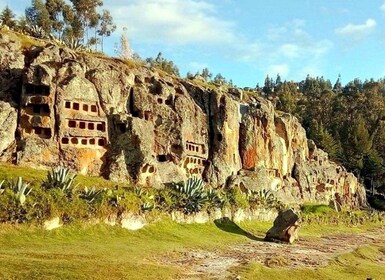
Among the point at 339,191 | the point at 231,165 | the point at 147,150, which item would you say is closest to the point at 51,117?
the point at 147,150

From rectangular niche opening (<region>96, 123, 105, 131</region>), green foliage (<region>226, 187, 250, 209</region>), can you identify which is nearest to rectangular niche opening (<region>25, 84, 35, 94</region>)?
rectangular niche opening (<region>96, 123, 105, 131</region>)

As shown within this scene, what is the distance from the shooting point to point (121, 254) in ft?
71.5

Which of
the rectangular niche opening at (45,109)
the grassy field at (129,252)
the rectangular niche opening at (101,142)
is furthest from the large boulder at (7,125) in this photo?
the rectangular niche opening at (101,142)

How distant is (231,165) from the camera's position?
179ft

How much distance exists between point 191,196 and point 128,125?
11.7 m

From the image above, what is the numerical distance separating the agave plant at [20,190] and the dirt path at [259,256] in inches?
332

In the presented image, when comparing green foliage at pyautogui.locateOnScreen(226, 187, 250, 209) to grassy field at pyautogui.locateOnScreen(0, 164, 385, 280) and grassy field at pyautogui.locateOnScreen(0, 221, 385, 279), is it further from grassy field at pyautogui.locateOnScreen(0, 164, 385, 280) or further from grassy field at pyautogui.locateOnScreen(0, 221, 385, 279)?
grassy field at pyautogui.locateOnScreen(0, 221, 385, 279)

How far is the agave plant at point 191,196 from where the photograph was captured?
34281 mm

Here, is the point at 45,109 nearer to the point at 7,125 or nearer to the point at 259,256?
the point at 7,125

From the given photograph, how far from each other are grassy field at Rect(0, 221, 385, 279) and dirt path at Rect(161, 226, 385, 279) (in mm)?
673

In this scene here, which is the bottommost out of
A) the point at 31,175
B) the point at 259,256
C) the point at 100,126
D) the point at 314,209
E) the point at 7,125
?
the point at 259,256

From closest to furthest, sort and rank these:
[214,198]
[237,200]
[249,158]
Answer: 1. [214,198]
2. [237,200]
3. [249,158]

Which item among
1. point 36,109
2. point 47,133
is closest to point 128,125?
point 47,133

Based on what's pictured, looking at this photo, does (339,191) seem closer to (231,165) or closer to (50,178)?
(231,165)
